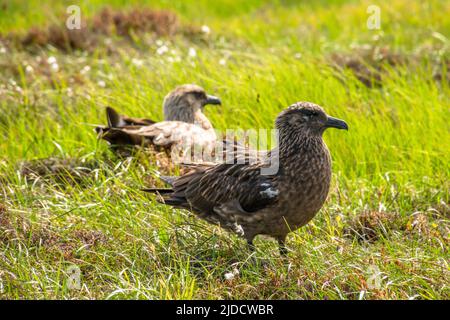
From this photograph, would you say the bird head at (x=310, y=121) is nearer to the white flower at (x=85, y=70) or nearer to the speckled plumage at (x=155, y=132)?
the speckled plumage at (x=155, y=132)

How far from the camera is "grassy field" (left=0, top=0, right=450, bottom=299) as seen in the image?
16.6ft

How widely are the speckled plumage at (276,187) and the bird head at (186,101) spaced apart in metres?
2.07

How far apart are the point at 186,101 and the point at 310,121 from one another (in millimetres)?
2524

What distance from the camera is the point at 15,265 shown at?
5211 millimetres

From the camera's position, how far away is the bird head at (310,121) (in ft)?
18.9

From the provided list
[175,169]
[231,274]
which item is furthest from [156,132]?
[231,274]

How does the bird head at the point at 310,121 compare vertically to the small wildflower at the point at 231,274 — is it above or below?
above

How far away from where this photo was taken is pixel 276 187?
218 inches

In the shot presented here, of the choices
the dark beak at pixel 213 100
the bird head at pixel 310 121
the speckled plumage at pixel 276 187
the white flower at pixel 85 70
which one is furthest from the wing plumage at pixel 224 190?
the white flower at pixel 85 70

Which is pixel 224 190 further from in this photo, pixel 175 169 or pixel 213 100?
pixel 213 100

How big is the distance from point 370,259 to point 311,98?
122 inches

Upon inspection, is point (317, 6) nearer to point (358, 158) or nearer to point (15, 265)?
point (358, 158)
